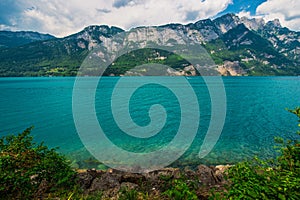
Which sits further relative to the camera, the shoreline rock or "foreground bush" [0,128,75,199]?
the shoreline rock

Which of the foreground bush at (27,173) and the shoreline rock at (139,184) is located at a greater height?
the foreground bush at (27,173)

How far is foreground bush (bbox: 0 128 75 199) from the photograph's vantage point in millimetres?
5500

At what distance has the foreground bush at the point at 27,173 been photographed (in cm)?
550

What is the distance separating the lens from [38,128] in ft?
89.7

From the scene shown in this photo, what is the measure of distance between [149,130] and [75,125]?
13.3m

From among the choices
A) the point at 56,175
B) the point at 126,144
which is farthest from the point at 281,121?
the point at 56,175

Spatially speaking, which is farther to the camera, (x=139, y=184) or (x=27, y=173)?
(x=139, y=184)

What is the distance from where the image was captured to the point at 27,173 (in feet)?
18.9

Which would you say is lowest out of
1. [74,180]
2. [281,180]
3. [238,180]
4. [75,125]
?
[75,125]

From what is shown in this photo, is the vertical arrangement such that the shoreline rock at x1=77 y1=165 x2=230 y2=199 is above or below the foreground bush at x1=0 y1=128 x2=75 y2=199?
below

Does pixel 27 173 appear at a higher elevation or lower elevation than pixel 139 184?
higher

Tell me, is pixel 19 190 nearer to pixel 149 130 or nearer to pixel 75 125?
pixel 149 130

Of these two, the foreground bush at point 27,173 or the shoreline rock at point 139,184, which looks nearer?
the foreground bush at point 27,173

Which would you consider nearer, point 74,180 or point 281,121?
point 74,180
